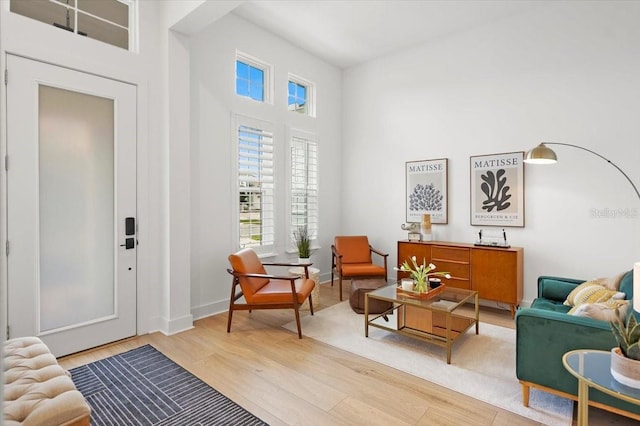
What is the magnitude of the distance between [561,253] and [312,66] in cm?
446

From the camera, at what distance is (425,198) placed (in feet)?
18.0

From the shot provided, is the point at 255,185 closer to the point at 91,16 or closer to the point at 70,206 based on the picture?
the point at 70,206

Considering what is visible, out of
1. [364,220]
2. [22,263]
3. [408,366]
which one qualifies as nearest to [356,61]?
[364,220]

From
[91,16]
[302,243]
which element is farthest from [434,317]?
[91,16]

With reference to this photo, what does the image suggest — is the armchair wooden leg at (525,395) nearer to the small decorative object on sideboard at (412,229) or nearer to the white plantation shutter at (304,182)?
the small decorative object on sideboard at (412,229)

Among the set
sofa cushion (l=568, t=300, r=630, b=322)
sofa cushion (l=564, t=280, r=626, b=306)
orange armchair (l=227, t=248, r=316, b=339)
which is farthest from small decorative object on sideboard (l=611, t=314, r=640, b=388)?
orange armchair (l=227, t=248, r=316, b=339)

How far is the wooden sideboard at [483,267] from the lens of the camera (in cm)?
436

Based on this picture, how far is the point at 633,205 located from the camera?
13.0ft

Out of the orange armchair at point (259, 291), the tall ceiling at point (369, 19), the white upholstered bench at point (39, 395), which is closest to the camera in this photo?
the white upholstered bench at point (39, 395)

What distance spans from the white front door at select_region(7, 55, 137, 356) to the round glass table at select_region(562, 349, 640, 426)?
3774mm

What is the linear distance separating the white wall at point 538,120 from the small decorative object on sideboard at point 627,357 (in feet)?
8.49

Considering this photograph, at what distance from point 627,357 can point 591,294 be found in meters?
1.45

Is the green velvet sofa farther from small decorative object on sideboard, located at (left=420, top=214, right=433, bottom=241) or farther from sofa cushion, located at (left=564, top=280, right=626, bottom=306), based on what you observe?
small decorative object on sideboard, located at (left=420, top=214, right=433, bottom=241)

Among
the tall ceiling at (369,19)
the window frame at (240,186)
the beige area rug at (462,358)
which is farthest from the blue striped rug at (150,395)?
the tall ceiling at (369,19)
